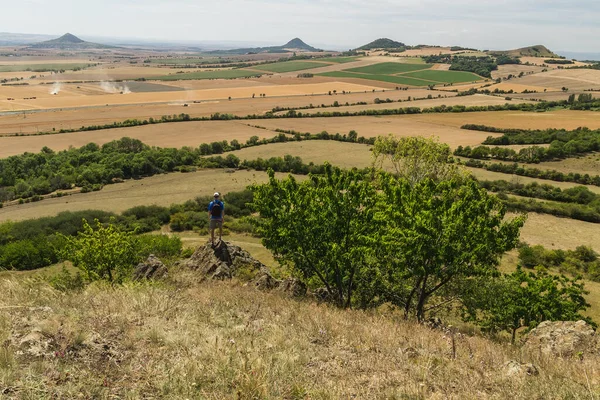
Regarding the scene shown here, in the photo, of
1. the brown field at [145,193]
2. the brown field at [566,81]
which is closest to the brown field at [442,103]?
the brown field at [566,81]

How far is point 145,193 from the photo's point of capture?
6694cm

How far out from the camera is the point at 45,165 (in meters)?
75.4

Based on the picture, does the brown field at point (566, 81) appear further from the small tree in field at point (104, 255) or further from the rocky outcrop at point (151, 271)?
the rocky outcrop at point (151, 271)

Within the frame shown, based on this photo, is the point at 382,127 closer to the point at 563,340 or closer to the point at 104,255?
the point at 104,255

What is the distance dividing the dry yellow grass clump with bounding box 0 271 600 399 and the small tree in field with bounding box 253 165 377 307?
8395 mm

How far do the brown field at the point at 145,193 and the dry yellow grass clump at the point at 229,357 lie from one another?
5153 cm

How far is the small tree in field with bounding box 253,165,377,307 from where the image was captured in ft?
69.1

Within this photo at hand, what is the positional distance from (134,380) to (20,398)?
6.19ft

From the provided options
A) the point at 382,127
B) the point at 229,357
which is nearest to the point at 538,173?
the point at 382,127

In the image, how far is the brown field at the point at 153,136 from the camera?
91.5 meters

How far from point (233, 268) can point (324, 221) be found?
255 inches

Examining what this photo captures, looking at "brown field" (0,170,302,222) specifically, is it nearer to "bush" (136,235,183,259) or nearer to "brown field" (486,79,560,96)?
"bush" (136,235,183,259)

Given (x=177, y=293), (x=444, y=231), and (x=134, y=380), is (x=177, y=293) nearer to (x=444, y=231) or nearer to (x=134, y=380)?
(x=134, y=380)

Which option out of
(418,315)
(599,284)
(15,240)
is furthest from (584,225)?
(15,240)
